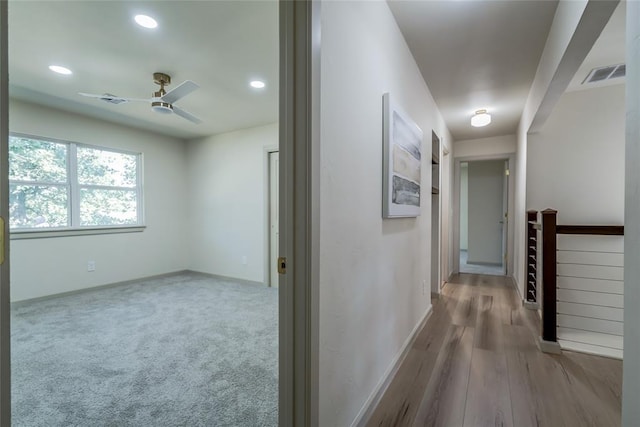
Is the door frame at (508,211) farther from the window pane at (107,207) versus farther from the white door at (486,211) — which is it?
the window pane at (107,207)

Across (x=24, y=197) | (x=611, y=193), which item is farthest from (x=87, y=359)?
(x=611, y=193)

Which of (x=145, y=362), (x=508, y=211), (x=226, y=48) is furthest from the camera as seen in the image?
(x=508, y=211)

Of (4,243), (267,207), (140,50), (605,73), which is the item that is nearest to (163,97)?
(140,50)

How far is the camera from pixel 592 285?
3035 mm

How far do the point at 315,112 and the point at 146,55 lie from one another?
2.26 metres

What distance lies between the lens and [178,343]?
8.39 feet

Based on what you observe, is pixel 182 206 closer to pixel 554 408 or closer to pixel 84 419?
pixel 84 419

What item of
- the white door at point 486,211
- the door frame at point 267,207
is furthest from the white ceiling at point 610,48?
the door frame at point 267,207

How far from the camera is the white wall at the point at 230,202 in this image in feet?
15.1

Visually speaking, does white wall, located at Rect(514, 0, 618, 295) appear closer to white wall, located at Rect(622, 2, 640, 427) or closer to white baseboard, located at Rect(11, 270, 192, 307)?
white wall, located at Rect(622, 2, 640, 427)

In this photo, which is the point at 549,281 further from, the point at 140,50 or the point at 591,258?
the point at 140,50

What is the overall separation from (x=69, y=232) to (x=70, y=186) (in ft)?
2.05

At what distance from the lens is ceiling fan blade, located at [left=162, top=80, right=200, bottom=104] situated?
2.48 metres

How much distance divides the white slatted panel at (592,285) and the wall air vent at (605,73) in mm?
1994
